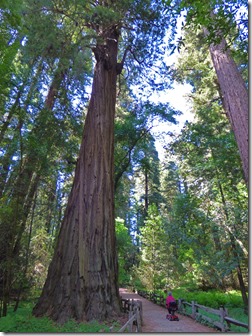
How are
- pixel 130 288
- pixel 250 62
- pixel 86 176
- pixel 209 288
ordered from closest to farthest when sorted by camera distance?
pixel 250 62
pixel 86 176
pixel 209 288
pixel 130 288

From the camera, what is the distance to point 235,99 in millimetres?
4410

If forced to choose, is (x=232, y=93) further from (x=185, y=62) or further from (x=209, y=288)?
(x=209, y=288)

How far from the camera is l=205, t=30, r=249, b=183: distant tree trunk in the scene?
3.90 meters

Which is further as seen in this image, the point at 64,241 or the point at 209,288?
the point at 209,288

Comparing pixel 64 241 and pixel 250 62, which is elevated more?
pixel 250 62

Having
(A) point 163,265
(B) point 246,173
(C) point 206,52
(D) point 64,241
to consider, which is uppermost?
(C) point 206,52

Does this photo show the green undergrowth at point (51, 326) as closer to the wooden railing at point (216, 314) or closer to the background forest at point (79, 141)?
the background forest at point (79, 141)

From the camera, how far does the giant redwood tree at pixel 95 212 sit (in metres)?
5.91

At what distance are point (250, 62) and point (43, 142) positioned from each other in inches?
255

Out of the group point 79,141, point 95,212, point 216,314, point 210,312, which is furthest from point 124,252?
point 95,212

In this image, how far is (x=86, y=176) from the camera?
24.0ft

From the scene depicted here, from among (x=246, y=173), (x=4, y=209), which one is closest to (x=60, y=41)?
(x=4, y=209)

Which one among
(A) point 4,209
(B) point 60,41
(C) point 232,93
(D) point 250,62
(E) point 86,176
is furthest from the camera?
(B) point 60,41

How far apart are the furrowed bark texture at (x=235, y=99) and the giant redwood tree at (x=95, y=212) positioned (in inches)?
143
